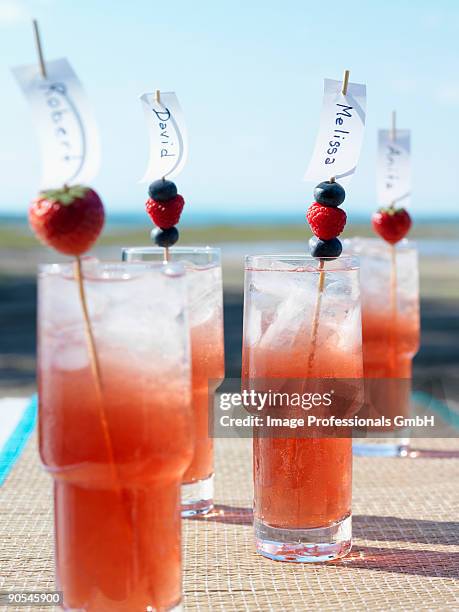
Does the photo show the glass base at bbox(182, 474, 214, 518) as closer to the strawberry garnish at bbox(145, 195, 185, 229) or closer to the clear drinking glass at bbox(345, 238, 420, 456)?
the strawberry garnish at bbox(145, 195, 185, 229)

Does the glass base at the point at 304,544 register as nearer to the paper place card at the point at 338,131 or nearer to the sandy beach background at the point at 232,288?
the paper place card at the point at 338,131

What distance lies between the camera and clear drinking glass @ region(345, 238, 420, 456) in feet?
12.5

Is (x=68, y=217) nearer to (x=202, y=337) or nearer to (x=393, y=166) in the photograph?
(x=202, y=337)

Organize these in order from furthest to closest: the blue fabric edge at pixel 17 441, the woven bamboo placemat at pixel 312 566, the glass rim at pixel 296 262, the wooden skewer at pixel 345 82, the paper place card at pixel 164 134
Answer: the blue fabric edge at pixel 17 441 < the paper place card at pixel 164 134 < the glass rim at pixel 296 262 < the wooden skewer at pixel 345 82 < the woven bamboo placemat at pixel 312 566

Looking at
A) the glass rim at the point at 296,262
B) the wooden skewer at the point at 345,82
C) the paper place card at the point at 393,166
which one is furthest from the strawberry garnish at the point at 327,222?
the paper place card at the point at 393,166

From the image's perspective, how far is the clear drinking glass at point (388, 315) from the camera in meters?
3.82

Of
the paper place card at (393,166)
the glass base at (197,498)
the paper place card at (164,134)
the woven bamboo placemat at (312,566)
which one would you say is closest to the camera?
the woven bamboo placemat at (312,566)

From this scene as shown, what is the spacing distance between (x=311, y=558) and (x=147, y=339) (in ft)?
2.78

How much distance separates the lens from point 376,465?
342 centimetres

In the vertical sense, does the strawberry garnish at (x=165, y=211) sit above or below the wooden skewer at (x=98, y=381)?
above

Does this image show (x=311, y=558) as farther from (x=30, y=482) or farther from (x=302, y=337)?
(x=30, y=482)

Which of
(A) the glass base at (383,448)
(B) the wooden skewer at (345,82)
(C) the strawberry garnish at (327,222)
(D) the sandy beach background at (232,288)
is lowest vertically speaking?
(D) the sandy beach background at (232,288)

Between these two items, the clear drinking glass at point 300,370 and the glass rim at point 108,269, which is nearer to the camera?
the glass rim at point 108,269

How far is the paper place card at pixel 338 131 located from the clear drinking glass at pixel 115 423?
25.2 inches
